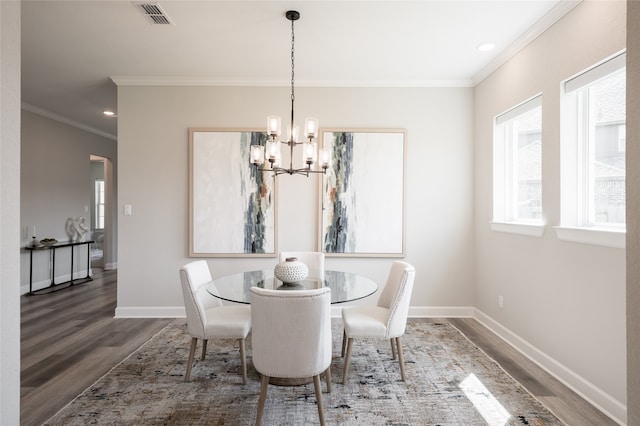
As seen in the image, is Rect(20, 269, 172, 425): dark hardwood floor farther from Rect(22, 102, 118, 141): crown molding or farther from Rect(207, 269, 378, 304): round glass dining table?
Rect(22, 102, 118, 141): crown molding

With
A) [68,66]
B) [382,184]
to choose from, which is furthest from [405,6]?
[68,66]

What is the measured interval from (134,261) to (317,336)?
10.1 ft

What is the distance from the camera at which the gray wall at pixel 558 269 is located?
218cm

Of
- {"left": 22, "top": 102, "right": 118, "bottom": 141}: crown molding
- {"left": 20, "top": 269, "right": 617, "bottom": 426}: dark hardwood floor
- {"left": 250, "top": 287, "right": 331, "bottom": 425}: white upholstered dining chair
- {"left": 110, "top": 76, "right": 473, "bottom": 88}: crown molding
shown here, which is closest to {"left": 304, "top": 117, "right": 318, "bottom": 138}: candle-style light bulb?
{"left": 250, "top": 287, "right": 331, "bottom": 425}: white upholstered dining chair

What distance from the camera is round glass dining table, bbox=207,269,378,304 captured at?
236 centimetres

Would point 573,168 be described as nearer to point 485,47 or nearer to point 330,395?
point 485,47

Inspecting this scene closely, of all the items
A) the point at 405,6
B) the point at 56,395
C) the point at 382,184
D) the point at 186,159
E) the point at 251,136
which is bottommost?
the point at 56,395

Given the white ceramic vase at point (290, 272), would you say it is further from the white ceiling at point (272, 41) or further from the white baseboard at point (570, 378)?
the white baseboard at point (570, 378)

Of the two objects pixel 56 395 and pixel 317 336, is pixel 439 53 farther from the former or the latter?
pixel 56 395

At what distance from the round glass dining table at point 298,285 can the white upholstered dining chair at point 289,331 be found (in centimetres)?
33

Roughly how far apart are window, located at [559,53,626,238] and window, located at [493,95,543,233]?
1.45 feet

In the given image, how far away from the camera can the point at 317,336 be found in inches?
75.6

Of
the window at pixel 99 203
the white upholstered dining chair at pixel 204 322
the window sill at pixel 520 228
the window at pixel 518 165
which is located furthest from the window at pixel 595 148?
the window at pixel 99 203

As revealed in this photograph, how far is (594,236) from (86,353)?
13.2 ft
